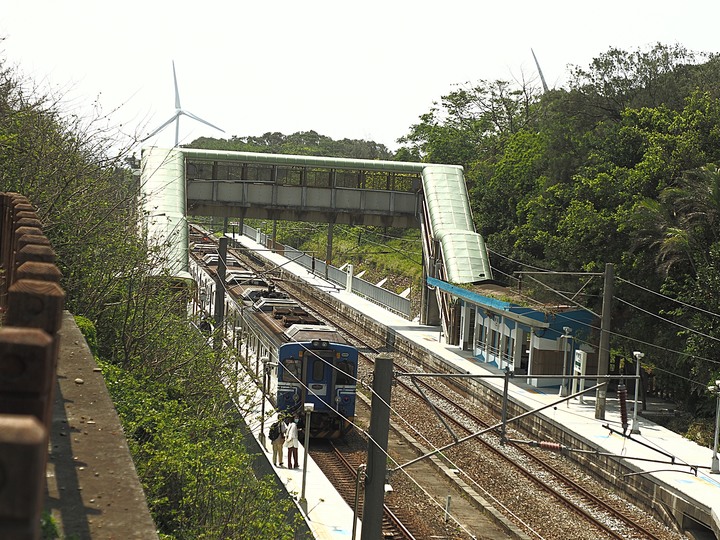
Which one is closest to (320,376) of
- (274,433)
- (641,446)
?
(274,433)

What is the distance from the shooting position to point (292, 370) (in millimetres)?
21141

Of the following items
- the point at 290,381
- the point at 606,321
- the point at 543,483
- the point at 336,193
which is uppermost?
the point at 336,193

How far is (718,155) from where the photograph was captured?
2484cm

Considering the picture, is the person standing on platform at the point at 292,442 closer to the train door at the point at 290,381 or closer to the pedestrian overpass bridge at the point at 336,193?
the train door at the point at 290,381

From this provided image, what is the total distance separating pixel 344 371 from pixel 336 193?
1767cm

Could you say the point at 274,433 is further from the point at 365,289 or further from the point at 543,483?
the point at 365,289

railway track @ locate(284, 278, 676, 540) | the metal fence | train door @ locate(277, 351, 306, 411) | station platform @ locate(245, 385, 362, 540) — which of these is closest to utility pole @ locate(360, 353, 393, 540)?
railway track @ locate(284, 278, 676, 540)

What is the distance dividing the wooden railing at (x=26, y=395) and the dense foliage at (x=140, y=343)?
7350 millimetres

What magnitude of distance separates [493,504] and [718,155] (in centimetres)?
1252

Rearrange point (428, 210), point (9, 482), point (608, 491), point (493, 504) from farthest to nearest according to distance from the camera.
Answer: point (428, 210)
point (608, 491)
point (493, 504)
point (9, 482)

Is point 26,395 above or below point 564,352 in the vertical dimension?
above

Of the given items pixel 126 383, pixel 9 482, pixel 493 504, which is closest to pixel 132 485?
pixel 9 482

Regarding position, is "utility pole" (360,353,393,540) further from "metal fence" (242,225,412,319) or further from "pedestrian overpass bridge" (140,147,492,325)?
"metal fence" (242,225,412,319)

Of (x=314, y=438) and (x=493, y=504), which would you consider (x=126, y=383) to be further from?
(x=314, y=438)
